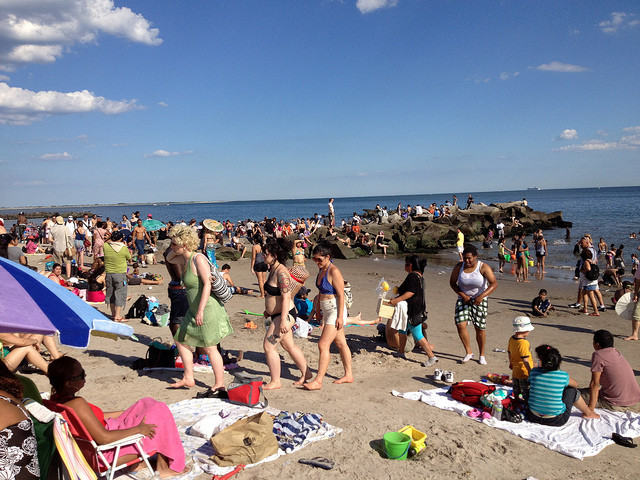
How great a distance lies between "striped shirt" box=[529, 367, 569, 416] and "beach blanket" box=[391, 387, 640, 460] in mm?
187

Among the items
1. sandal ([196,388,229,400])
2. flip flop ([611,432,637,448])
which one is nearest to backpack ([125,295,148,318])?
sandal ([196,388,229,400])

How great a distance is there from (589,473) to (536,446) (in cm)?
54

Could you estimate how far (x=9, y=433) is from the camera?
9.00 ft

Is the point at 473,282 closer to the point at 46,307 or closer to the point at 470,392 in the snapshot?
the point at 470,392

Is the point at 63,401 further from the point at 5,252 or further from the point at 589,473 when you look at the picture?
the point at 5,252

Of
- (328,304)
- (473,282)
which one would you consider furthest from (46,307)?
(473,282)

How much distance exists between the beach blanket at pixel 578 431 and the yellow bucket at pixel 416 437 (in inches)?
39.3

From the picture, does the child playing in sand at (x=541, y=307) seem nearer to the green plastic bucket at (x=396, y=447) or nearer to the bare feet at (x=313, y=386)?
the bare feet at (x=313, y=386)

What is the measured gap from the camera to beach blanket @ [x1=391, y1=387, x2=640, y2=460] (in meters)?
4.75

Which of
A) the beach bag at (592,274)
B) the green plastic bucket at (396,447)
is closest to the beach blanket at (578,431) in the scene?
the green plastic bucket at (396,447)

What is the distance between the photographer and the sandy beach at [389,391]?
14.4 feet

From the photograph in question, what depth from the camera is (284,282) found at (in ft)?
18.9

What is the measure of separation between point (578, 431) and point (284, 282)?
3.59 meters

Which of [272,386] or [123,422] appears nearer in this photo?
[123,422]
